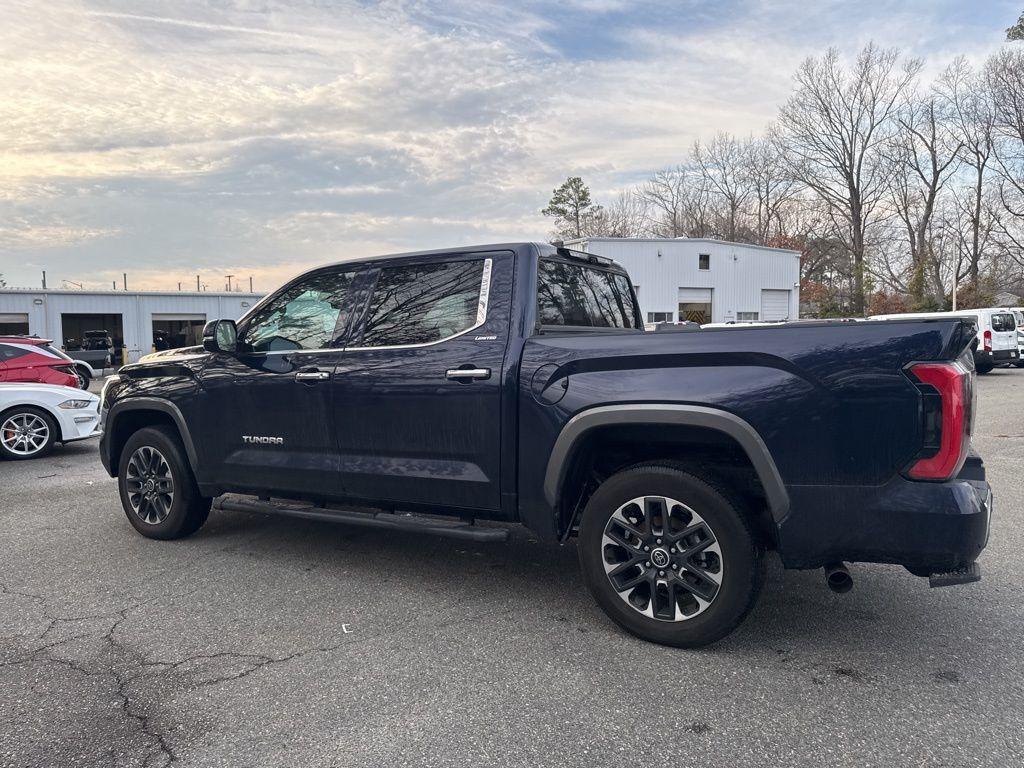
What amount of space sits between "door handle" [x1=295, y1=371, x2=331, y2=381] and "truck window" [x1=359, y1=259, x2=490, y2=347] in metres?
0.28

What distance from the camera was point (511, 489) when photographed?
381cm

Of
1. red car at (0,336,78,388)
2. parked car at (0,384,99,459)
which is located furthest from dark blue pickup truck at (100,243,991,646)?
red car at (0,336,78,388)

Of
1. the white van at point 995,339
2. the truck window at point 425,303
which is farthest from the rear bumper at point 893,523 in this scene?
the white van at point 995,339

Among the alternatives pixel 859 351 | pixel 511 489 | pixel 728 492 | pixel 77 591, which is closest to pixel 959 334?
pixel 859 351

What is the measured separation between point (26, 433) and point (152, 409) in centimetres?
563

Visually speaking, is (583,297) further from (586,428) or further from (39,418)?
(39,418)

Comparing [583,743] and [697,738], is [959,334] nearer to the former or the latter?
[697,738]

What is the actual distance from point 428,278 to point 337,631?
6.53 ft

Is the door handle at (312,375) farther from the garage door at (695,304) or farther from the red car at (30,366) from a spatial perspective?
the garage door at (695,304)

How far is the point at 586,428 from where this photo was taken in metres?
3.50

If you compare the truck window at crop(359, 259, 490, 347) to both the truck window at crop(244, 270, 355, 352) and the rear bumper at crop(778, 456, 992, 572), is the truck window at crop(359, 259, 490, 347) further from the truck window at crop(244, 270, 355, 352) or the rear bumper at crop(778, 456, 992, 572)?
the rear bumper at crop(778, 456, 992, 572)

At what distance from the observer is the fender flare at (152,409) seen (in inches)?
200

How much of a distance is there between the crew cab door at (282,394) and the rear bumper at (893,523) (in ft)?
8.62

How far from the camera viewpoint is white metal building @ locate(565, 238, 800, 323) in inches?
1415
